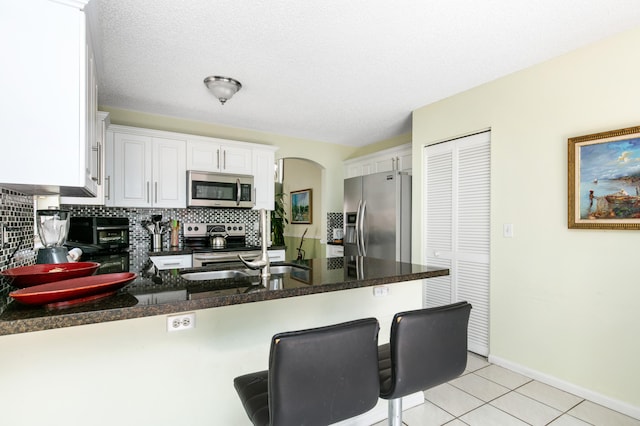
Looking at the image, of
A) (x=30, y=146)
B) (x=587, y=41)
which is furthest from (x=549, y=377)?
(x=30, y=146)

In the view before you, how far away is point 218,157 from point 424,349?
3.51 m

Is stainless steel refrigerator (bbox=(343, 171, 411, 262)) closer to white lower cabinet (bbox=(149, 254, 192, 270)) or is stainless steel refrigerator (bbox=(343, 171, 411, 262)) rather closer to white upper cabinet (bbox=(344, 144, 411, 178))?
white upper cabinet (bbox=(344, 144, 411, 178))

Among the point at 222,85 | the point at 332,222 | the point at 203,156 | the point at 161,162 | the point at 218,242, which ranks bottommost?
the point at 218,242

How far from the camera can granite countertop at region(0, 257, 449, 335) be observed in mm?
979

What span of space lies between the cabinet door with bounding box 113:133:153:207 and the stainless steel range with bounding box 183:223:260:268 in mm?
679

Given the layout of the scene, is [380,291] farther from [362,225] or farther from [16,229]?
[362,225]

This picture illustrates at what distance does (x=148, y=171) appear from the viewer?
12.2 feet

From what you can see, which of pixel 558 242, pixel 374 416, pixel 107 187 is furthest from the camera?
pixel 107 187

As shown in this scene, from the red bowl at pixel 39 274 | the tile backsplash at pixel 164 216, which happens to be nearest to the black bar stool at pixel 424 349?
the red bowl at pixel 39 274

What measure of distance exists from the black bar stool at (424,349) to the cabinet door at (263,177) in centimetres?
330

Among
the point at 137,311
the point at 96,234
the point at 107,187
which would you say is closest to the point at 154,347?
the point at 137,311

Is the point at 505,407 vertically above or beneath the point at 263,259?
beneath

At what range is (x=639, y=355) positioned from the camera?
2096 mm

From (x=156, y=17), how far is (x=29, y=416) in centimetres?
215
